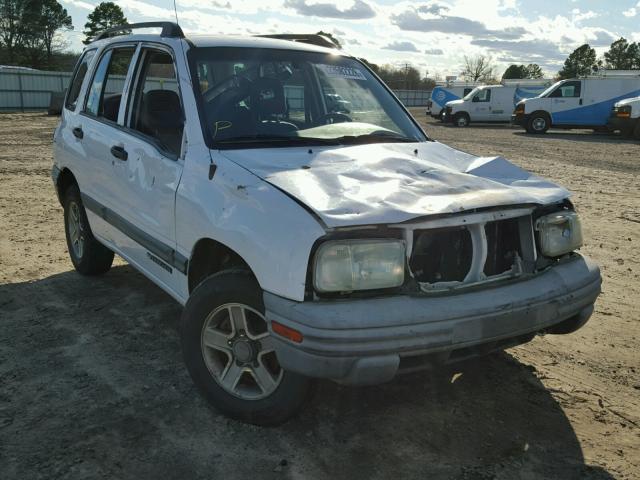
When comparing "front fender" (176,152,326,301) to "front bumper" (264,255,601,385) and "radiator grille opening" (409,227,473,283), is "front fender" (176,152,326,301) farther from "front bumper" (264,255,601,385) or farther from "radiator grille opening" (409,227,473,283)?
"radiator grille opening" (409,227,473,283)

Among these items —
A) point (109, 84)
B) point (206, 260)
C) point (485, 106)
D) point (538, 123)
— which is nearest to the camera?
point (206, 260)

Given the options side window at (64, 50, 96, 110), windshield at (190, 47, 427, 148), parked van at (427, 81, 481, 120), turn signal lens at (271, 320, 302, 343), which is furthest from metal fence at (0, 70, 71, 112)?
turn signal lens at (271, 320, 302, 343)

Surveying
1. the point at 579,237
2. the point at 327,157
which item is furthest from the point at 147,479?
the point at 579,237

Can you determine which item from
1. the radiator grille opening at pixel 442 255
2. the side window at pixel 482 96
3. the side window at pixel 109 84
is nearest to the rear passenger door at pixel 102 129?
the side window at pixel 109 84

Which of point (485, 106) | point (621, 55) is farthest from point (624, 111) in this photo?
point (621, 55)

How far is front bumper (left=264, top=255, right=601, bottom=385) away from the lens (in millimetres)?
2393

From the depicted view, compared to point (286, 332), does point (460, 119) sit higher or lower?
higher

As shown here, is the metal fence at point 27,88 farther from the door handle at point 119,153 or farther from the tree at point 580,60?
the tree at point 580,60

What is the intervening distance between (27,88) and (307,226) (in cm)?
3256

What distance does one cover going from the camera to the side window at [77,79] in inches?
197

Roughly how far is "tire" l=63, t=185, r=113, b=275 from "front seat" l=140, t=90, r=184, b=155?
5.20 ft

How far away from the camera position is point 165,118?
3.46 meters

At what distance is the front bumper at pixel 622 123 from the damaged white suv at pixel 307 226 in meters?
19.6

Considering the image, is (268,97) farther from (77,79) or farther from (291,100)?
(77,79)
